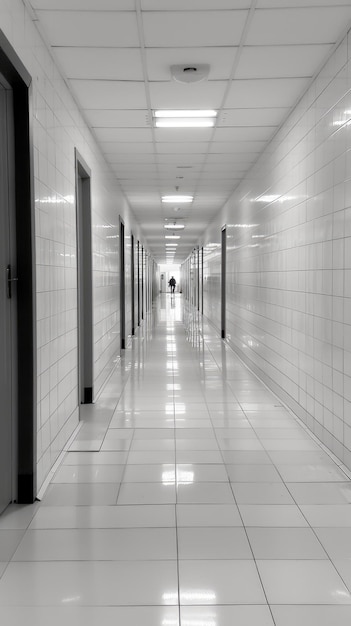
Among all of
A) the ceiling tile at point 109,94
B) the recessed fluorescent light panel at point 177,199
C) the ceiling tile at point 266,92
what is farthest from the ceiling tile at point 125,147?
the recessed fluorescent light panel at point 177,199

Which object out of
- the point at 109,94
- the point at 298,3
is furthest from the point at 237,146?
the point at 298,3

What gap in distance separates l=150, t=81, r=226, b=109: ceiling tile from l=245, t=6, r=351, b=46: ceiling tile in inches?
40.7

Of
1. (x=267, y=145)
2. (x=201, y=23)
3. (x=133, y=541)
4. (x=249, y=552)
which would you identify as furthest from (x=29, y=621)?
(x=267, y=145)

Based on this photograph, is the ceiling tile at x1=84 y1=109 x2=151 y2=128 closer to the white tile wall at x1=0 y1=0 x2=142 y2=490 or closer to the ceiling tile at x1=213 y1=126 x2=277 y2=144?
the white tile wall at x1=0 y1=0 x2=142 y2=490

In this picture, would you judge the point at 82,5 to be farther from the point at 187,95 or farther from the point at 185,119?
the point at 185,119

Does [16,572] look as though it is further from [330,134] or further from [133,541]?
[330,134]

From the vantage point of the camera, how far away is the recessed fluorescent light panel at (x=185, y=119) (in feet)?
20.3

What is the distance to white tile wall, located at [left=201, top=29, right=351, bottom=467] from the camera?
4.24 meters

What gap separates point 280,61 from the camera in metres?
4.69

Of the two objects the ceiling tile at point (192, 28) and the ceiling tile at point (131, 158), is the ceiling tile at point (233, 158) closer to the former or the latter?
the ceiling tile at point (131, 158)

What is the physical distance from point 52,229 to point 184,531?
232 centimetres

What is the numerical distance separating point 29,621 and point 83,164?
4646 mm

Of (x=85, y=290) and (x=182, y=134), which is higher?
(x=182, y=134)

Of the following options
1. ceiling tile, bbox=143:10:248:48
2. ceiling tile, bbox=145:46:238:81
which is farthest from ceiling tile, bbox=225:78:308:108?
ceiling tile, bbox=143:10:248:48
